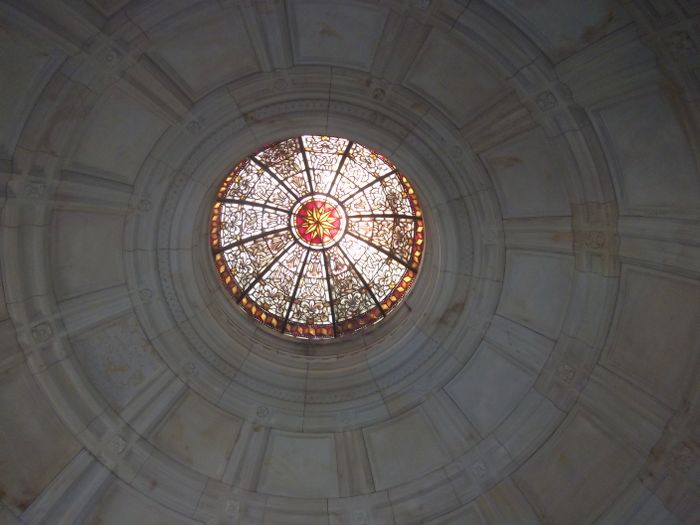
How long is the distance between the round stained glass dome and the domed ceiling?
57 cm

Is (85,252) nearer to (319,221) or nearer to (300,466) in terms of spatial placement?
(319,221)

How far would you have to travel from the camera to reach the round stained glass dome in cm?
1130

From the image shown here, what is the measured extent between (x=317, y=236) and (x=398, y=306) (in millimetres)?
2282

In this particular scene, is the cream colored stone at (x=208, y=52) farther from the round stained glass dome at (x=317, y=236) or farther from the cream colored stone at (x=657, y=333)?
the cream colored stone at (x=657, y=333)

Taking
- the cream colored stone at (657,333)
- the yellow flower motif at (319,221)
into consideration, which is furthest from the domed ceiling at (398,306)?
the yellow flower motif at (319,221)

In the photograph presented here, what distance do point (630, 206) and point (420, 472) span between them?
5.64m

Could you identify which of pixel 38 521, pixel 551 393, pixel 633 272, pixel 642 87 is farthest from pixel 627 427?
pixel 38 521

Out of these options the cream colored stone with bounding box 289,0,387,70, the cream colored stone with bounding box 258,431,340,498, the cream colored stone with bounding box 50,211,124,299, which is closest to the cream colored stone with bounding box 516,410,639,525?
the cream colored stone with bounding box 258,431,340,498

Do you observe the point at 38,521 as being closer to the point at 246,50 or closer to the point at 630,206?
the point at 246,50

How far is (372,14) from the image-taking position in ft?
25.8

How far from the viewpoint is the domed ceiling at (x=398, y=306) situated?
7.57 metres

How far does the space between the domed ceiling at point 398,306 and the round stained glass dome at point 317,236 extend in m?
0.57

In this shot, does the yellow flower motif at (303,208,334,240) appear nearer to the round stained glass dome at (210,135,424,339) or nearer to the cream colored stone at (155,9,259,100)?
the round stained glass dome at (210,135,424,339)

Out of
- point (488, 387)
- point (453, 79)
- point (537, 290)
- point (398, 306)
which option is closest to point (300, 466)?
point (398, 306)
